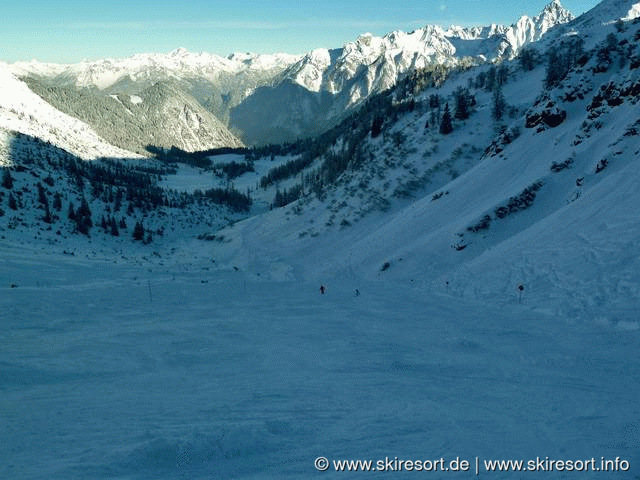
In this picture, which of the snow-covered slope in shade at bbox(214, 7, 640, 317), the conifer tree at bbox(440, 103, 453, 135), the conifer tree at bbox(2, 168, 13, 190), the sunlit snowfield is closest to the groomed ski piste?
the sunlit snowfield

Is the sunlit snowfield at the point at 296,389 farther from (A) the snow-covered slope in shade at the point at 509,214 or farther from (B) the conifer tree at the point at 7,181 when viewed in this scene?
(B) the conifer tree at the point at 7,181

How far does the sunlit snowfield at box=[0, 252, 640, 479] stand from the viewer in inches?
338

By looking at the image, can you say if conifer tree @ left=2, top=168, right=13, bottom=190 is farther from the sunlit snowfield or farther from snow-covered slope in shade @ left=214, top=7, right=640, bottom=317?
the sunlit snowfield

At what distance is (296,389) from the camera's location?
1209cm

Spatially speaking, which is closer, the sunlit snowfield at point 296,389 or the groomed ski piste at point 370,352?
the sunlit snowfield at point 296,389

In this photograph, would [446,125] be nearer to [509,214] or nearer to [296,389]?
[509,214]

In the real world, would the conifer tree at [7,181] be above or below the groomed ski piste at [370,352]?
above

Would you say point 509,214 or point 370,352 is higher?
point 509,214

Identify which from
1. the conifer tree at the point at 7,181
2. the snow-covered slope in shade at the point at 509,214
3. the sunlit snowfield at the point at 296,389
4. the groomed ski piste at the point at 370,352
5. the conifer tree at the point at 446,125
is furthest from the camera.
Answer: the conifer tree at the point at 446,125

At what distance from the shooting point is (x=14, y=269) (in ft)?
107

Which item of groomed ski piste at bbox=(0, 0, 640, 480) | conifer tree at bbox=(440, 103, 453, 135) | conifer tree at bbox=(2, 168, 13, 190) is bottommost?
groomed ski piste at bbox=(0, 0, 640, 480)

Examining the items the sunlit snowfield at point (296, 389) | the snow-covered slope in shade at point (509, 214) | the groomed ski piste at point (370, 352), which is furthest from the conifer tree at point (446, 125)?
the sunlit snowfield at point (296, 389)

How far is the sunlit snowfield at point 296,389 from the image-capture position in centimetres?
858

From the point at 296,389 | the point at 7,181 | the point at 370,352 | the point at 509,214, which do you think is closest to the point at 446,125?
the point at 509,214
